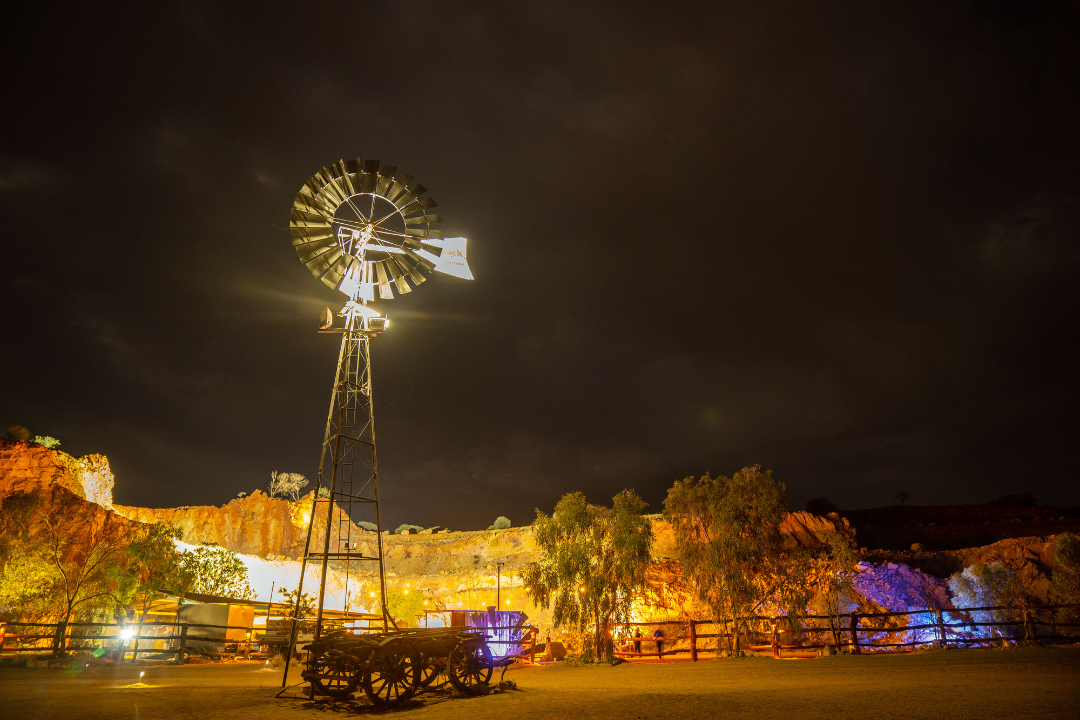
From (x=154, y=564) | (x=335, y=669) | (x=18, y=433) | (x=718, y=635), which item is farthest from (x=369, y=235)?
(x=18, y=433)

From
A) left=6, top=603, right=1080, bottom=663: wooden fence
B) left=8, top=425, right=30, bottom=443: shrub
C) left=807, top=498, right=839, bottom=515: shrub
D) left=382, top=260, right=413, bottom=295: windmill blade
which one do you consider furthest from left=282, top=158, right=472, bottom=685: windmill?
left=807, top=498, right=839, bottom=515: shrub

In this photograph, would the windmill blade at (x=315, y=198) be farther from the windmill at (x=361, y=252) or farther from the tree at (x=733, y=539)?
the tree at (x=733, y=539)

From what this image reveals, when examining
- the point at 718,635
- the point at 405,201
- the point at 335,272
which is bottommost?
the point at 718,635

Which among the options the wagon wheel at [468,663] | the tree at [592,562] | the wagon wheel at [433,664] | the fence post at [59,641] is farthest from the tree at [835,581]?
the fence post at [59,641]

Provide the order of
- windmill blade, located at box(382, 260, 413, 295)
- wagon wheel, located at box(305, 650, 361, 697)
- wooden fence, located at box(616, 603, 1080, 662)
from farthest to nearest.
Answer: wooden fence, located at box(616, 603, 1080, 662), windmill blade, located at box(382, 260, 413, 295), wagon wheel, located at box(305, 650, 361, 697)

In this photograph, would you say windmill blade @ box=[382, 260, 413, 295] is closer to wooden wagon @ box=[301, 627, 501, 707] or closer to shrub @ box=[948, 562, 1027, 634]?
wooden wagon @ box=[301, 627, 501, 707]

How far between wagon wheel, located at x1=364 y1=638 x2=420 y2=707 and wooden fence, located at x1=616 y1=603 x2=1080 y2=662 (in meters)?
12.0

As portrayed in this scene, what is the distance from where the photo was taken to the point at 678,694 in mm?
11195

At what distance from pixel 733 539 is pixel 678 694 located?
1500 cm

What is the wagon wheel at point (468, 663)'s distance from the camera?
37.4ft

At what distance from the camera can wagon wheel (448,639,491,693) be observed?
11391 mm

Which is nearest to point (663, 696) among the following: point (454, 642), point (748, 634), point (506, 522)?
point (454, 642)

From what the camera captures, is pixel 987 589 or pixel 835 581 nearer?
pixel 835 581

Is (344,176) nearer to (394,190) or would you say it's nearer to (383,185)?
(383,185)
